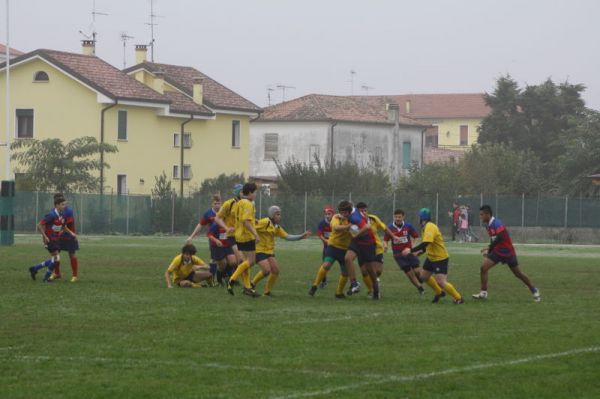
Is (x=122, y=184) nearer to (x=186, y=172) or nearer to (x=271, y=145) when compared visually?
(x=186, y=172)

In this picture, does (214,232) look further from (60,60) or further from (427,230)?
(60,60)

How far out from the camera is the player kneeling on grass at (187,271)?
23594 mm

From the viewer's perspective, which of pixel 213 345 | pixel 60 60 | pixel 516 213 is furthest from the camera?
pixel 60 60

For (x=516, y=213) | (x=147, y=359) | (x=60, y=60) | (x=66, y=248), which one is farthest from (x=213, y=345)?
(x=60, y=60)

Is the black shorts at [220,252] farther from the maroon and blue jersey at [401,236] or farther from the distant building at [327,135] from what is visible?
the distant building at [327,135]

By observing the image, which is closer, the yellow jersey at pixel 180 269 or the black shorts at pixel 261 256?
the black shorts at pixel 261 256

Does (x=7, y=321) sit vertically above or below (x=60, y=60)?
below

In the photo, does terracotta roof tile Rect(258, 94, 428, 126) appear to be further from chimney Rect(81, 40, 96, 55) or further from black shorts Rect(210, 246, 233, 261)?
black shorts Rect(210, 246, 233, 261)

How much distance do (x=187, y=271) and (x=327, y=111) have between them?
63.0 meters

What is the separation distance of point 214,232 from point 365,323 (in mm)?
7140

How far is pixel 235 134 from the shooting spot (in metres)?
75.8

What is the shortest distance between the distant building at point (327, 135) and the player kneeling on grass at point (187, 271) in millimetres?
59450

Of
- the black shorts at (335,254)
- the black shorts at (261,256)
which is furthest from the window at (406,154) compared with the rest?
the black shorts at (261,256)

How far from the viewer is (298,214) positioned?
6025 centimetres
